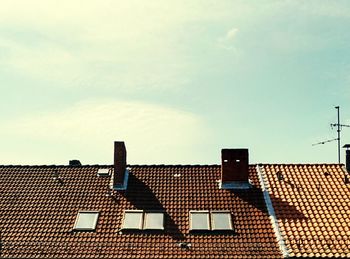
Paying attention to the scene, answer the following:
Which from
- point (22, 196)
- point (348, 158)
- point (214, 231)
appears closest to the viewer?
point (214, 231)

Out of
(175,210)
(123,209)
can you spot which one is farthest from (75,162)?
(175,210)

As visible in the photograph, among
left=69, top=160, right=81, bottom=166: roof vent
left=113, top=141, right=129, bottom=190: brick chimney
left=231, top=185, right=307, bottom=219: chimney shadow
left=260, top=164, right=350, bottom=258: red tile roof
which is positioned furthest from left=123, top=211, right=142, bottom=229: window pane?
left=69, top=160, right=81, bottom=166: roof vent

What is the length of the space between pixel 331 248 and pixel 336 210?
2.93 m

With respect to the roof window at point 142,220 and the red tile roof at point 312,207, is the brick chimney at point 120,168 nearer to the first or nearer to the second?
the roof window at point 142,220

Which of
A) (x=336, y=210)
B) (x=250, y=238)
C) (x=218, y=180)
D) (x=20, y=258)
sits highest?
(x=218, y=180)

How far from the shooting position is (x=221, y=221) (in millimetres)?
22891

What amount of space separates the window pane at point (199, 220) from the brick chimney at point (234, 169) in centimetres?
271

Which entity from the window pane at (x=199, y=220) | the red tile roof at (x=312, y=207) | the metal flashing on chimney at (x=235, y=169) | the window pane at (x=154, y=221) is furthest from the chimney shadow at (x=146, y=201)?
the red tile roof at (x=312, y=207)

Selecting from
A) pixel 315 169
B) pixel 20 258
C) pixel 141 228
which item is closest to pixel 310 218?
pixel 315 169

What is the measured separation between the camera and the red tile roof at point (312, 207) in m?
20.9

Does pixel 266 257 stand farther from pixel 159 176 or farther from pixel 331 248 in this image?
pixel 159 176

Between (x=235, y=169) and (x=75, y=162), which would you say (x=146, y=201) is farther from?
(x=75, y=162)

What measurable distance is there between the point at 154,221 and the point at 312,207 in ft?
23.3

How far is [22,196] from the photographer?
993 inches
